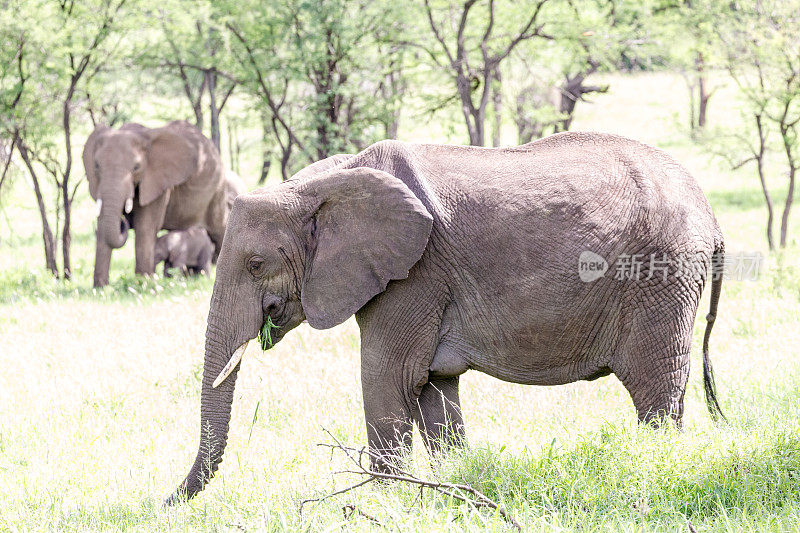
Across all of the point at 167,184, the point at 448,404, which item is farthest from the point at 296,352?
the point at 167,184

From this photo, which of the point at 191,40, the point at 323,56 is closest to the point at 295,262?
the point at 323,56

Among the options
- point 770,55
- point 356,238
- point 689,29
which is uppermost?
point 689,29

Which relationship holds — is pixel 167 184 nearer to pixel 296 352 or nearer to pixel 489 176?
pixel 296 352

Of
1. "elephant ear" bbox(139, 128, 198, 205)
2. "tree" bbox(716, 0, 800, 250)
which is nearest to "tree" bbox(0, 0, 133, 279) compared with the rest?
"elephant ear" bbox(139, 128, 198, 205)

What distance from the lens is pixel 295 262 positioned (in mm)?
4945

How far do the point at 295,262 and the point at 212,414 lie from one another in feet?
3.01

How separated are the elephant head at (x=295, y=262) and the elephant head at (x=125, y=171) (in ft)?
24.9

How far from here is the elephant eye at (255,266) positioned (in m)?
4.90

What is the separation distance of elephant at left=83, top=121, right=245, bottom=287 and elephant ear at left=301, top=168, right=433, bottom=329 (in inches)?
306

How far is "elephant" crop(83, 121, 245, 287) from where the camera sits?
12328 mm

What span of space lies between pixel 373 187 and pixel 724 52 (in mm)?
12490

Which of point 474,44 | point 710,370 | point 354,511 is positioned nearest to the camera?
point 354,511

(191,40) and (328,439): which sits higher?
(191,40)

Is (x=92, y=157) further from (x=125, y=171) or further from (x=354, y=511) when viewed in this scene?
(x=354, y=511)
